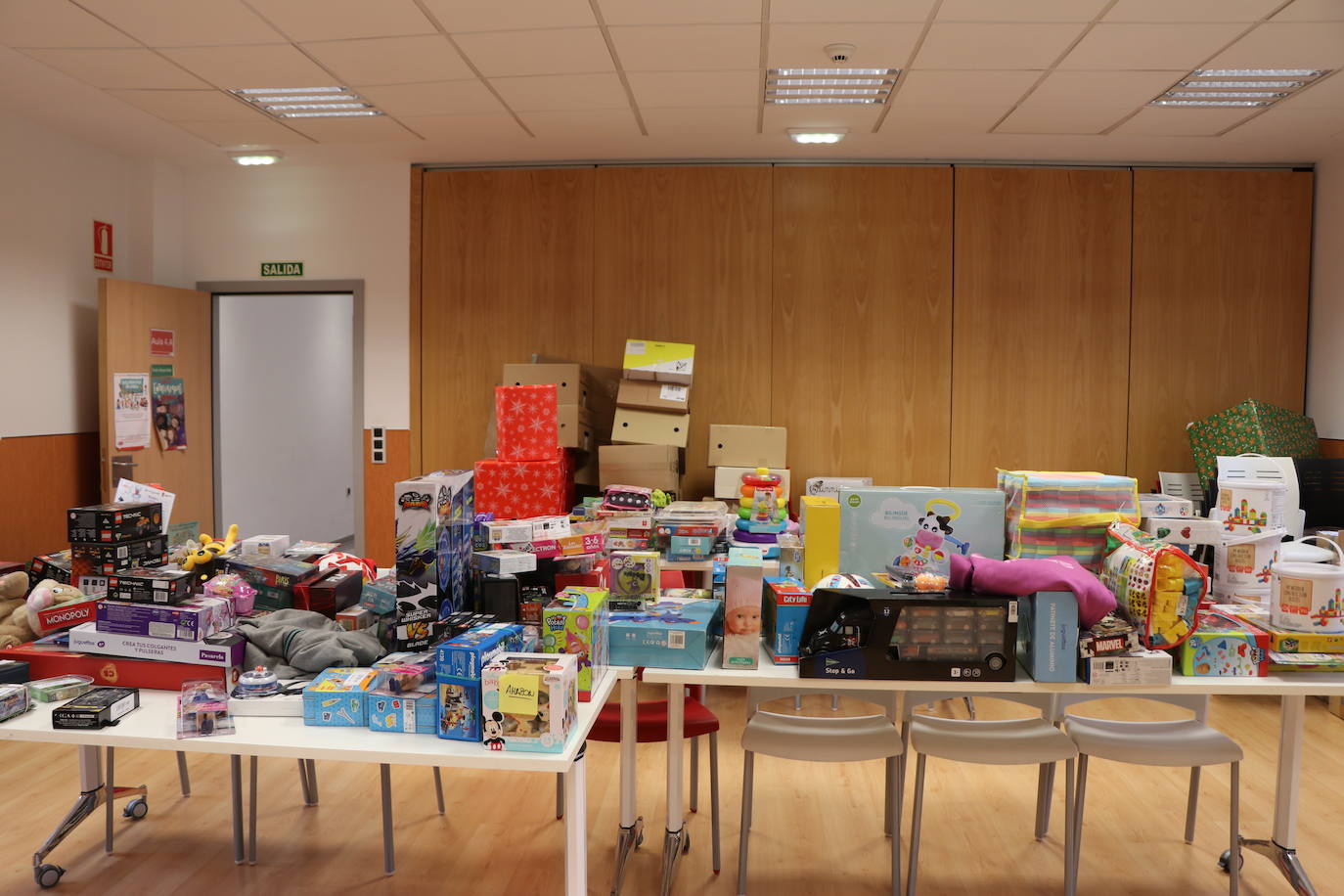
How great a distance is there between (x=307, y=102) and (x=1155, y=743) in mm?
4561

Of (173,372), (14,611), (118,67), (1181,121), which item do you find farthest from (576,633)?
(173,372)

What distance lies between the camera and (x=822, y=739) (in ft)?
8.59

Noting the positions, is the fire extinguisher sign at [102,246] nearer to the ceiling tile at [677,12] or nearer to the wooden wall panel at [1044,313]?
the ceiling tile at [677,12]

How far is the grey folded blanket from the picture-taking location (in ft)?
7.51

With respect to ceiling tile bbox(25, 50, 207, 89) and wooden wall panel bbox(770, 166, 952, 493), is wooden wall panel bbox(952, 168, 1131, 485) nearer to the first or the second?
wooden wall panel bbox(770, 166, 952, 493)

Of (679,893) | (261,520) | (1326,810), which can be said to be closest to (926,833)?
(679,893)

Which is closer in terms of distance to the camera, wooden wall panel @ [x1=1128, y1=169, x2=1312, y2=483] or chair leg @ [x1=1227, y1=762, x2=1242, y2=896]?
chair leg @ [x1=1227, y1=762, x2=1242, y2=896]

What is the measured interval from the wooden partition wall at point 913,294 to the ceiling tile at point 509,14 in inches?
84.5

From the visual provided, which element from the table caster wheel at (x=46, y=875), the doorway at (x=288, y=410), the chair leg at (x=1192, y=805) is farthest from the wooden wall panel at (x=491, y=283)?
the chair leg at (x=1192, y=805)

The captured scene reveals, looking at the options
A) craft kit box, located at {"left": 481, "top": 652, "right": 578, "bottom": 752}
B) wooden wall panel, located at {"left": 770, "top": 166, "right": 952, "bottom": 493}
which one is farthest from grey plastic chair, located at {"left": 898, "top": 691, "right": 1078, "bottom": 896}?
wooden wall panel, located at {"left": 770, "top": 166, "right": 952, "bottom": 493}

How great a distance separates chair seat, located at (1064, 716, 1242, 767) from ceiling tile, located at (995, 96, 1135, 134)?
2966 mm

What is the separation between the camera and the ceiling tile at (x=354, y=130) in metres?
4.81

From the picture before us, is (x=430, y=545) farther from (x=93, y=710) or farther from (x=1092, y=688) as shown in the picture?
(x=1092, y=688)

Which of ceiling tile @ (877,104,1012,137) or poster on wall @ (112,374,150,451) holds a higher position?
ceiling tile @ (877,104,1012,137)
